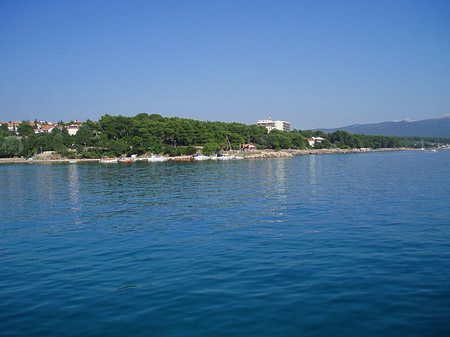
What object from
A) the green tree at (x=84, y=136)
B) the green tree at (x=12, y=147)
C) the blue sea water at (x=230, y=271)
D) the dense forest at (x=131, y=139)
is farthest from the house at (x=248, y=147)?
the blue sea water at (x=230, y=271)

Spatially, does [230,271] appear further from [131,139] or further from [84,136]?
[84,136]

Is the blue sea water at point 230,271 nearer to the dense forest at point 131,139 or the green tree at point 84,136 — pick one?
the dense forest at point 131,139

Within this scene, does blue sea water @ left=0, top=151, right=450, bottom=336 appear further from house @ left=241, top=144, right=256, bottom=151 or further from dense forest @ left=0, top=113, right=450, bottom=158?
house @ left=241, top=144, right=256, bottom=151

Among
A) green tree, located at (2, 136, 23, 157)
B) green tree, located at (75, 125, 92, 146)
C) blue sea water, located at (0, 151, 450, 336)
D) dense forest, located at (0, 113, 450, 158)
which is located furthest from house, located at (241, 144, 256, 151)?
blue sea water, located at (0, 151, 450, 336)

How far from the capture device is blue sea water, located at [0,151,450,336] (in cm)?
649

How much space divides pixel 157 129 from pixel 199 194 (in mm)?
83048

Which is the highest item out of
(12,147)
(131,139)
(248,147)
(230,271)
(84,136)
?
(84,136)

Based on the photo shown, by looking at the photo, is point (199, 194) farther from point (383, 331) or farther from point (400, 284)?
point (383, 331)

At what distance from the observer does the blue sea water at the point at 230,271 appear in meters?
6.49

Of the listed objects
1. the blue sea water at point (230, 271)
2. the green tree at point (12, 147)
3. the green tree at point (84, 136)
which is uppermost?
the green tree at point (84, 136)

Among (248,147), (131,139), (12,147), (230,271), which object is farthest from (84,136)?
(230,271)

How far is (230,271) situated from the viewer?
9078 mm

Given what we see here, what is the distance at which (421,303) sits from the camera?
23.0 ft

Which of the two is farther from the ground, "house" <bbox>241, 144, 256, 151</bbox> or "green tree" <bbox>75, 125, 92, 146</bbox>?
"green tree" <bbox>75, 125, 92, 146</bbox>
